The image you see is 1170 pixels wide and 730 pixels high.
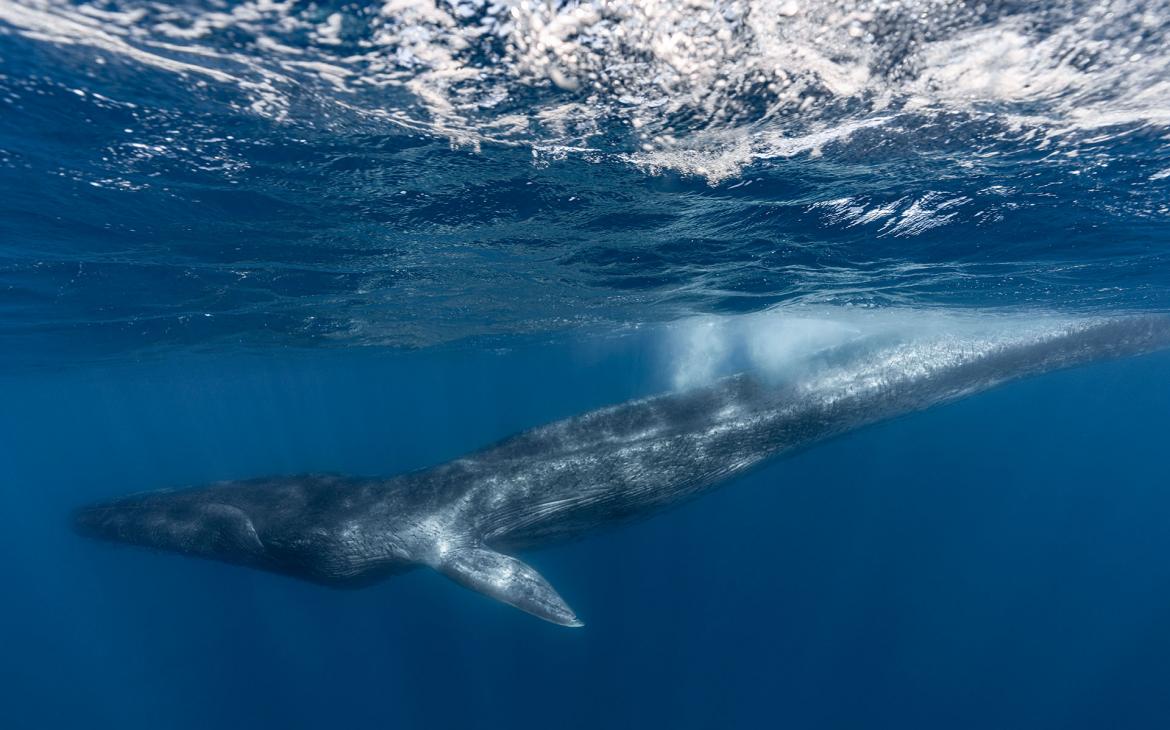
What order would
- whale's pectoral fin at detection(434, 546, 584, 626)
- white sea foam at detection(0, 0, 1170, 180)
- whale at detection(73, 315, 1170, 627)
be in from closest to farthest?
white sea foam at detection(0, 0, 1170, 180) → whale's pectoral fin at detection(434, 546, 584, 626) → whale at detection(73, 315, 1170, 627)

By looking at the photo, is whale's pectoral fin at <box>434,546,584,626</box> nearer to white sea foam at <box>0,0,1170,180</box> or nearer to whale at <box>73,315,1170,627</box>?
whale at <box>73,315,1170,627</box>

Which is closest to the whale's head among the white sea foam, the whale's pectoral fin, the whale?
the whale

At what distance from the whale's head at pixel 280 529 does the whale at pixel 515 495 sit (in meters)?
0.02

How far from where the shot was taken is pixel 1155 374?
1812 inches

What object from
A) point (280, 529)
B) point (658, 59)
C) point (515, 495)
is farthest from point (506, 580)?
point (658, 59)

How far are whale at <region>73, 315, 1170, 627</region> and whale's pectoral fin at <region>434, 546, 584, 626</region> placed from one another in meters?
0.02

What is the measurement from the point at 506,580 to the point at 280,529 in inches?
123

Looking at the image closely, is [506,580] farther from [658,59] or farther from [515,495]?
[658,59]

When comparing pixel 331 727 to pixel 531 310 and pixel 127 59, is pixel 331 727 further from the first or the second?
pixel 127 59

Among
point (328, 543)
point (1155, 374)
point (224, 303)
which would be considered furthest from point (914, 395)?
point (1155, 374)

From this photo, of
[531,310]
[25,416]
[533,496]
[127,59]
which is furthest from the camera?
[25,416]

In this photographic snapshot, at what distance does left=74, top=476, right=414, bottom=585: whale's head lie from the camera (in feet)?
24.7

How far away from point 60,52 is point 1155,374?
64.0 metres

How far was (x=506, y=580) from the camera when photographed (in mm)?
6785
